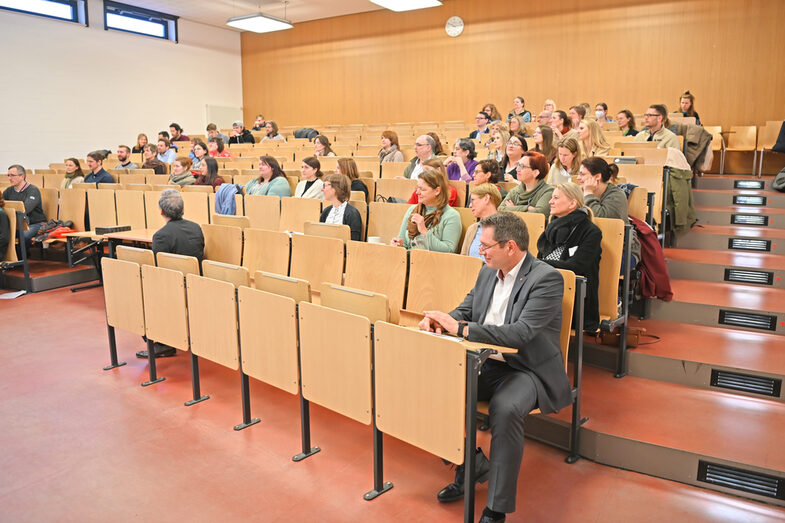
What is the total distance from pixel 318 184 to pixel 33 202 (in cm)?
343

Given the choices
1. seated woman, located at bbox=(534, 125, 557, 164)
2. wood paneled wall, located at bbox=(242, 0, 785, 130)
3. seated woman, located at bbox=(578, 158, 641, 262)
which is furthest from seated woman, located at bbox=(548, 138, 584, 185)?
wood paneled wall, located at bbox=(242, 0, 785, 130)

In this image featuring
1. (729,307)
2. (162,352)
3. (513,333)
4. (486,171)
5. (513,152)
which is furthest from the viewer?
(513,152)

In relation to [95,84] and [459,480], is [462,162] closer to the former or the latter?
[459,480]

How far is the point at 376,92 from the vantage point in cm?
1295

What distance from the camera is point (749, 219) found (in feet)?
17.0

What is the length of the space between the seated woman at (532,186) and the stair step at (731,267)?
1428mm

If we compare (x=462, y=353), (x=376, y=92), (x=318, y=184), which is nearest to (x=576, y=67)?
(x=376, y=92)

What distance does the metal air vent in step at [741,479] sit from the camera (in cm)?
223

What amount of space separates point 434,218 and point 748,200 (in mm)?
3872

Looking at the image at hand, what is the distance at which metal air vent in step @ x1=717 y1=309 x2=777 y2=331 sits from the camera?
11.2 feet

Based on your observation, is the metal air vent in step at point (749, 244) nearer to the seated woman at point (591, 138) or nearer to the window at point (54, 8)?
the seated woman at point (591, 138)

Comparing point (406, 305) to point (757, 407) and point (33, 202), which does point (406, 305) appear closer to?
point (757, 407)

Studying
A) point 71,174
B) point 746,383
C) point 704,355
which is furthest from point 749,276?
point 71,174

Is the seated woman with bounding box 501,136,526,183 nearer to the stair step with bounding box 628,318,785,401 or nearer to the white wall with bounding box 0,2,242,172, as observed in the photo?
the stair step with bounding box 628,318,785,401
